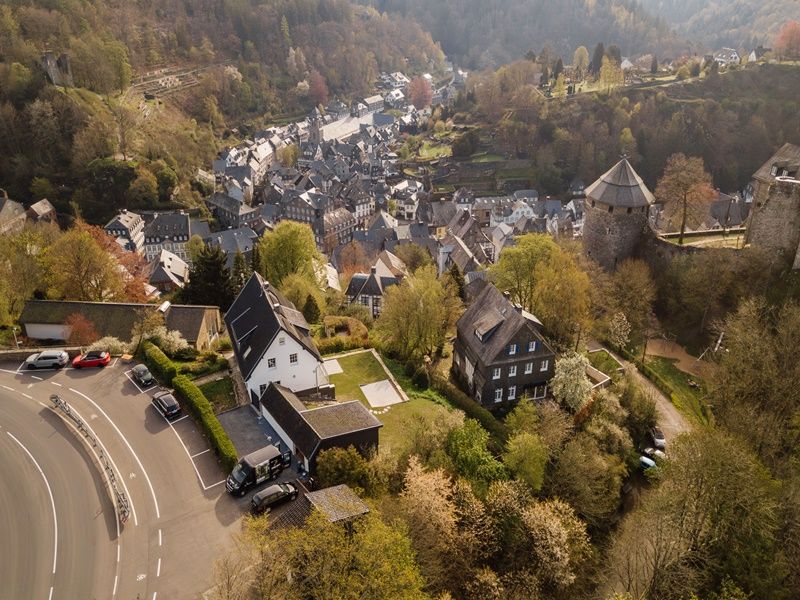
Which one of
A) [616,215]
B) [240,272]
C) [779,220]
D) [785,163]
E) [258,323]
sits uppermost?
[785,163]

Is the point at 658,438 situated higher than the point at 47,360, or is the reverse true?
the point at 47,360

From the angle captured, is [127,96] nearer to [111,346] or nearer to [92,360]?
[111,346]

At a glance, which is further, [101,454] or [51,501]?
[101,454]

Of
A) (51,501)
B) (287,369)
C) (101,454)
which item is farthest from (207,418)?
(51,501)

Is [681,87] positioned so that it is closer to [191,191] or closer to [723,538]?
[191,191]

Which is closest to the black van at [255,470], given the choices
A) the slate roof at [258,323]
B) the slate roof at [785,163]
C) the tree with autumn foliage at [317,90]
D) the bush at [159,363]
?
the slate roof at [258,323]

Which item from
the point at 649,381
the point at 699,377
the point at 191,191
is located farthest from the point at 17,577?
the point at 191,191

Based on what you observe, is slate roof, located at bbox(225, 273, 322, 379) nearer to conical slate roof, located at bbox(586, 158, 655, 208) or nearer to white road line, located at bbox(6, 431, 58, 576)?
white road line, located at bbox(6, 431, 58, 576)
